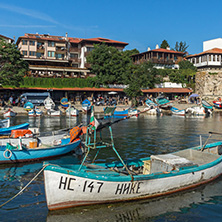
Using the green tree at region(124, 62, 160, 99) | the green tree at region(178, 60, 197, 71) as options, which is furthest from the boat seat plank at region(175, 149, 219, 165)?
the green tree at region(178, 60, 197, 71)

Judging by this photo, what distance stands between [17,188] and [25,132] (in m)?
6.50

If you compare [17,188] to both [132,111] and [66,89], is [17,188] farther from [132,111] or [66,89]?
[66,89]

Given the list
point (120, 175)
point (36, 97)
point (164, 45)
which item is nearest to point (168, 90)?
point (164, 45)

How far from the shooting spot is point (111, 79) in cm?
6303

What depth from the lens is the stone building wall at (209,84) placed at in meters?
72.0

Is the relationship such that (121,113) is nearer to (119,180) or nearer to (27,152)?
(27,152)

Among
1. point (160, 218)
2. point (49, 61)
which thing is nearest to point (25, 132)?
point (160, 218)

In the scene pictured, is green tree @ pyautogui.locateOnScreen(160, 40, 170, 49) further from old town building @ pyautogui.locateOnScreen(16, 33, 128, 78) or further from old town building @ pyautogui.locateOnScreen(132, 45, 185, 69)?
old town building @ pyautogui.locateOnScreen(16, 33, 128, 78)

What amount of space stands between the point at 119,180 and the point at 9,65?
46583 mm

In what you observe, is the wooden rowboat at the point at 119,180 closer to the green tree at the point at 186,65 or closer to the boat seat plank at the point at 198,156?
the boat seat plank at the point at 198,156

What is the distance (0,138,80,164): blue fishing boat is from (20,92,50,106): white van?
135 ft

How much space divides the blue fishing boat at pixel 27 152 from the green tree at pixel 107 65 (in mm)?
47808

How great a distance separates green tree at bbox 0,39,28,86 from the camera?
49.6 m

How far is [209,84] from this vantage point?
7244 centimetres
